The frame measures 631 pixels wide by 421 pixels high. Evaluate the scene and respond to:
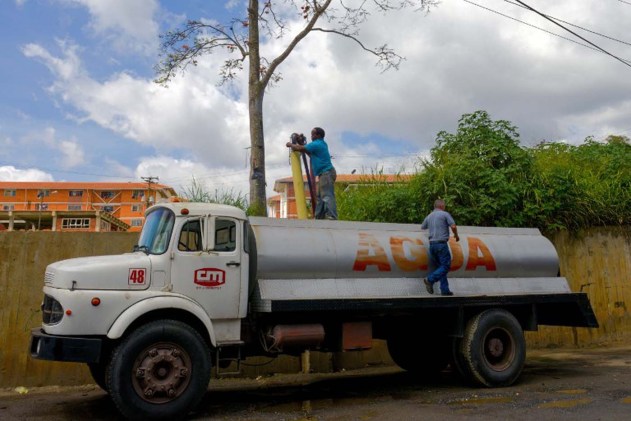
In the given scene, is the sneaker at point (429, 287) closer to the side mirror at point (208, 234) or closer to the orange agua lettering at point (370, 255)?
the orange agua lettering at point (370, 255)

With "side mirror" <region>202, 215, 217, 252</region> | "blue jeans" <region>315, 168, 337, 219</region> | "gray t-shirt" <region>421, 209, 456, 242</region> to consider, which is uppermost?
"blue jeans" <region>315, 168, 337, 219</region>

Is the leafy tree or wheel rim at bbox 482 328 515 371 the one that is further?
the leafy tree

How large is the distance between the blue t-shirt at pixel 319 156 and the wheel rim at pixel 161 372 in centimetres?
379

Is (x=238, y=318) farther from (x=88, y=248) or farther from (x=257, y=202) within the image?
(x=257, y=202)

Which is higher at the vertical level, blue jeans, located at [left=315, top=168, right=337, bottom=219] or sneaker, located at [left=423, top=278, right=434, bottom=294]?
blue jeans, located at [left=315, top=168, right=337, bottom=219]

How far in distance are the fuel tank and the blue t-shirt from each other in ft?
4.43

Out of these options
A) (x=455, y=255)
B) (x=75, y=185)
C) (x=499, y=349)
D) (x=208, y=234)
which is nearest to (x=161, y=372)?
(x=208, y=234)

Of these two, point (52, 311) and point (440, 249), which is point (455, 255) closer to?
point (440, 249)

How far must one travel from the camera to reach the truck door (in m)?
6.78

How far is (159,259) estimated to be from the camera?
6.71m

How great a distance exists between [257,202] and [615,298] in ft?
26.2

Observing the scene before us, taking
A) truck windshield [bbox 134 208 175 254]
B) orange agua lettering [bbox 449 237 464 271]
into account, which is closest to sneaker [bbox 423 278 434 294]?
orange agua lettering [bbox 449 237 464 271]

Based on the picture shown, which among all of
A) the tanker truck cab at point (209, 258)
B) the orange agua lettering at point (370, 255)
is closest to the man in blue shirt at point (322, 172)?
the orange agua lettering at point (370, 255)

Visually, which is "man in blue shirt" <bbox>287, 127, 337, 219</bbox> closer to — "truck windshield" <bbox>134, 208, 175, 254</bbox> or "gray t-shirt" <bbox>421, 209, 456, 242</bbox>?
"gray t-shirt" <bbox>421, 209, 456, 242</bbox>
